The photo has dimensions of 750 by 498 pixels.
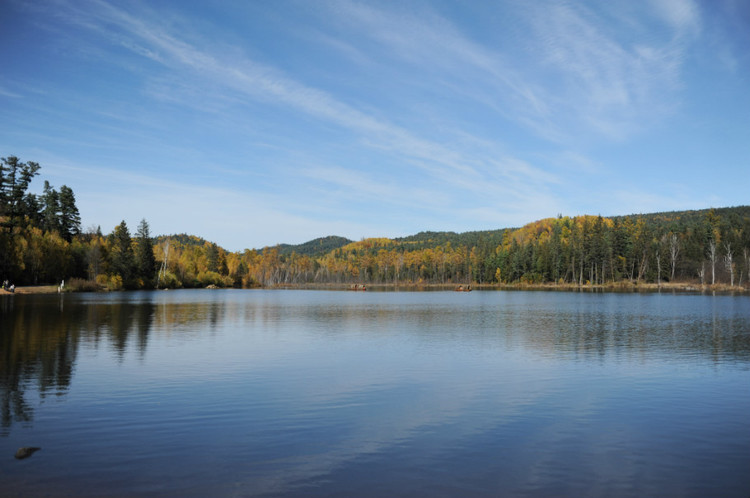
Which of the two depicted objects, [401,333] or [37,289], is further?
[37,289]

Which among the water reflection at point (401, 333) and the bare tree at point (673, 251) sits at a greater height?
the bare tree at point (673, 251)

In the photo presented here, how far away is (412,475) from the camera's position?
919 centimetres

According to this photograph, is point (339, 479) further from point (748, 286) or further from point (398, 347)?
point (748, 286)

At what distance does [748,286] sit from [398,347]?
340 feet

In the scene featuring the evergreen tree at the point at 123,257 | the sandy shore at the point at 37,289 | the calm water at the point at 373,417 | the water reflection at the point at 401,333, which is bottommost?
the calm water at the point at 373,417

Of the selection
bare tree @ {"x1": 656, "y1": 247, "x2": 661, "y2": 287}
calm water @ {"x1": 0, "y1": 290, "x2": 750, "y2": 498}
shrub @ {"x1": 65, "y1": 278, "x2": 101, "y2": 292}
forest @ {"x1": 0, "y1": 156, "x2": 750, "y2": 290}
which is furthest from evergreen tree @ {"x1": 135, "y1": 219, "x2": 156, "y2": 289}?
bare tree @ {"x1": 656, "y1": 247, "x2": 661, "y2": 287}

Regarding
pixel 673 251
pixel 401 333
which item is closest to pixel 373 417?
pixel 401 333

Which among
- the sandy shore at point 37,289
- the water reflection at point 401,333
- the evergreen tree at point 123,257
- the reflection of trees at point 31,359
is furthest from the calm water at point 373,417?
the evergreen tree at point 123,257

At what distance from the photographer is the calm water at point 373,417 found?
354 inches

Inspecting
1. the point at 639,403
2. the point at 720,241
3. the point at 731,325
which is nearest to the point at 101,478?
the point at 639,403

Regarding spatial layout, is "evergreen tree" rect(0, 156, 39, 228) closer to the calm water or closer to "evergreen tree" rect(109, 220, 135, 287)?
"evergreen tree" rect(109, 220, 135, 287)

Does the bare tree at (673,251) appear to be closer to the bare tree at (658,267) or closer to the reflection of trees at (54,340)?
the bare tree at (658,267)

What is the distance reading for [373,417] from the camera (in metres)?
13.0

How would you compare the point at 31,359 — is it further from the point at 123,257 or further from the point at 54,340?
the point at 123,257
